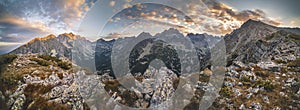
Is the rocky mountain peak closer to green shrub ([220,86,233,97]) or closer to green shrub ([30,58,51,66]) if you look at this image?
green shrub ([220,86,233,97])

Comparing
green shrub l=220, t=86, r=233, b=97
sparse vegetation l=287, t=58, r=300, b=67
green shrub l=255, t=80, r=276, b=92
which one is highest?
sparse vegetation l=287, t=58, r=300, b=67

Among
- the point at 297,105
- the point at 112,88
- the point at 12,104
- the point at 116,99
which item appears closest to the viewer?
the point at 12,104

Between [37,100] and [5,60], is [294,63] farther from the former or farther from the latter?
[5,60]

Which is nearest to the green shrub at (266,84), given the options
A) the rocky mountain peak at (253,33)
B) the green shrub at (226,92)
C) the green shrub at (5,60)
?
the green shrub at (226,92)

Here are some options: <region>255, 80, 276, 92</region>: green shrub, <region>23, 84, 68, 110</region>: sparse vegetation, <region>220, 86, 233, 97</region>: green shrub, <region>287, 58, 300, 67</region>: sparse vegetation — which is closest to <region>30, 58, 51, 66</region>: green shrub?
<region>23, 84, 68, 110</region>: sparse vegetation

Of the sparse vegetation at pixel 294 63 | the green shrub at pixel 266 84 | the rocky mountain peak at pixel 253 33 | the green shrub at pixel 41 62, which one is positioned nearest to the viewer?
the green shrub at pixel 266 84

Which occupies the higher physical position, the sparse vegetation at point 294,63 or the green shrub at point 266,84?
the sparse vegetation at point 294,63

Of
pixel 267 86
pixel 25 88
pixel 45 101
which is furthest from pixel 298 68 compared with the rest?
pixel 25 88

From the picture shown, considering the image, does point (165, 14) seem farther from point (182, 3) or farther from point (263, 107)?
point (263, 107)

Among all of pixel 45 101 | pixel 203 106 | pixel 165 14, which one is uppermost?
pixel 165 14

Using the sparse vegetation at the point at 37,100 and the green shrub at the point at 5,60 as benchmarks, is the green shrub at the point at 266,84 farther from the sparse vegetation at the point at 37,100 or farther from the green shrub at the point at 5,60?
the green shrub at the point at 5,60

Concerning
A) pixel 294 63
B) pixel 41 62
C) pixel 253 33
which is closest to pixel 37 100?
pixel 41 62
